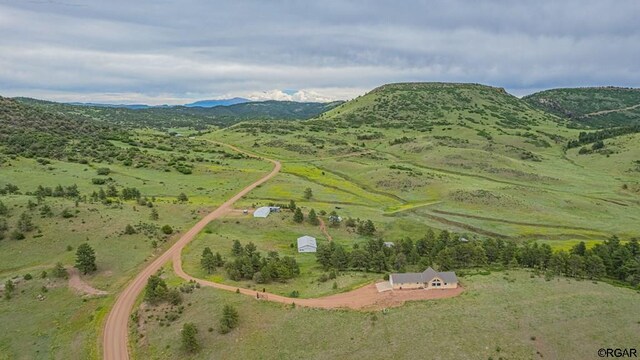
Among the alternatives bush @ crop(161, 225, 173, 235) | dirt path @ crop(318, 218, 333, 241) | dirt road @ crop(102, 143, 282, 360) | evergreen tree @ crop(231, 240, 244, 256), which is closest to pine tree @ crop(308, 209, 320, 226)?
dirt path @ crop(318, 218, 333, 241)

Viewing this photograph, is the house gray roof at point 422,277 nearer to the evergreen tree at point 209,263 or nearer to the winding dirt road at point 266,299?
the winding dirt road at point 266,299

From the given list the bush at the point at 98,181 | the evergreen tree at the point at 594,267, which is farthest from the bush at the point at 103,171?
the evergreen tree at the point at 594,267

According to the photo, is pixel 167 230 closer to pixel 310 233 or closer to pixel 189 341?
pixel 310 233

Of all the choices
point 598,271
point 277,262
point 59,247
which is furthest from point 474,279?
point 59,247

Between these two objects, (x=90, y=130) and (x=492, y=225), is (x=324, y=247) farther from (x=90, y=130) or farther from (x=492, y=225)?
(x=90, y=130)

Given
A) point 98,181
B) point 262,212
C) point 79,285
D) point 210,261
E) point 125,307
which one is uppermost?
point 98,181

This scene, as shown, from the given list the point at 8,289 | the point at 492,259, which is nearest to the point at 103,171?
the point at 8,289

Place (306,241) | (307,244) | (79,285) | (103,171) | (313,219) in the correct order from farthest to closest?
(103,171)
(313,219)
(306,241)
(307,244)
(79,285)
